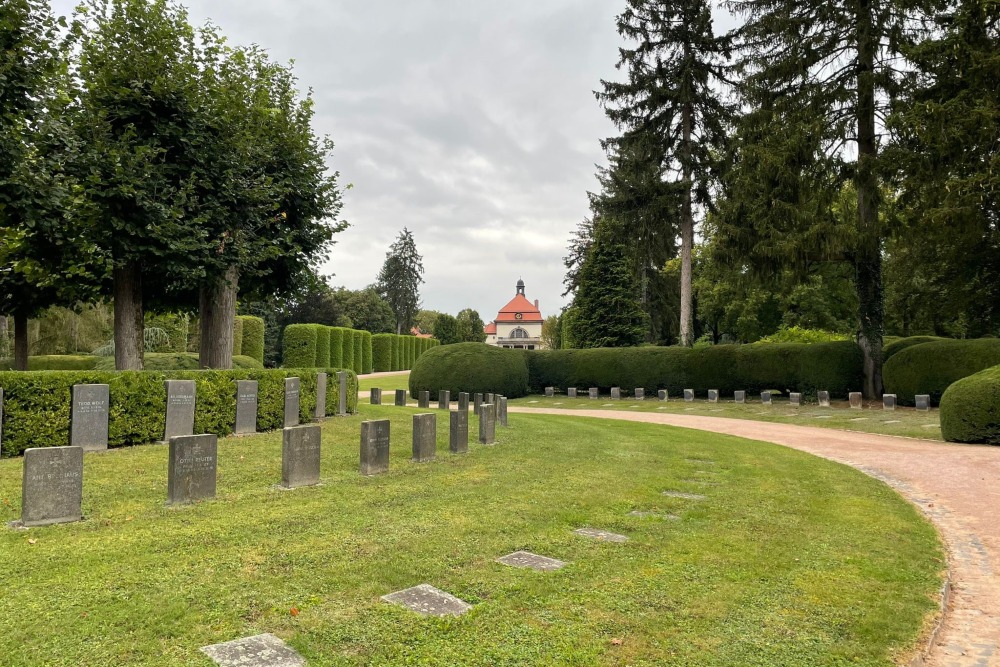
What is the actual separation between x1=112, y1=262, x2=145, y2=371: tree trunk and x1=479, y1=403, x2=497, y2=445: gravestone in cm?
826

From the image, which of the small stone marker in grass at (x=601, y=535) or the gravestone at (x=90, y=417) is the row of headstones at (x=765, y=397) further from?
the gravestone at (x=90, y=417)

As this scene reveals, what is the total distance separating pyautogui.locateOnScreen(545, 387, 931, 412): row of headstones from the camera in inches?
745

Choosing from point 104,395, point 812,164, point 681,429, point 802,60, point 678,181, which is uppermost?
point 802,60

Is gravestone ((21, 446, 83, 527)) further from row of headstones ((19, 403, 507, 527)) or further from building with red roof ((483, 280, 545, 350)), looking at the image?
building with red roof ((483, 280, 545, 350))

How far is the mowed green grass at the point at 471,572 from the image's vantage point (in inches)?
129

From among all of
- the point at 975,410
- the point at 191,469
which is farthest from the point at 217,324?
the point at 975,410

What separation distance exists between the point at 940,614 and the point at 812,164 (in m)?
20.5

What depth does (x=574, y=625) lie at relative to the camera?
354 cm

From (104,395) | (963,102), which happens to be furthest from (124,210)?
(963,102)

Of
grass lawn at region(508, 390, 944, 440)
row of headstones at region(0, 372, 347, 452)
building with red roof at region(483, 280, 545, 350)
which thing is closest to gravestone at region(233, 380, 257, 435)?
row of headstones at region(0, 372, 347, 452)

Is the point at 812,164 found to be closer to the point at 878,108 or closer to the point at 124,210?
the point at 878,108

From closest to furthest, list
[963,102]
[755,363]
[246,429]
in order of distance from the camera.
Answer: [246,429] → [963,102] → [755,363]

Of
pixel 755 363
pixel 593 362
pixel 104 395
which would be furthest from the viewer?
pixel 593 362

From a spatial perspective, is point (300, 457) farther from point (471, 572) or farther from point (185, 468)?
point (471, 572)
